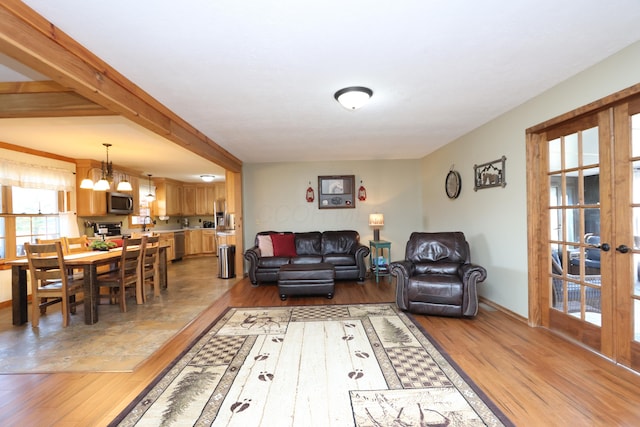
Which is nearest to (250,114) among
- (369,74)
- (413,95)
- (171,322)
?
(369,74)

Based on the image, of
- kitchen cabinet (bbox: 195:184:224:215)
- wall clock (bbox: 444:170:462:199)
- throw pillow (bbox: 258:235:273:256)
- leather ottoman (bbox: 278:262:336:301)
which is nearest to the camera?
leather ottoman (bbox: 278:262:336:301)

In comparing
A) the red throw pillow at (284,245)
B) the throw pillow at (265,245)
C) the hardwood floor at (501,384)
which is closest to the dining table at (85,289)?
the hardwood floor at (501,384)

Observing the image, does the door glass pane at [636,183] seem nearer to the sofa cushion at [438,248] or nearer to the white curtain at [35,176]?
the sofa cushion at [438,248]

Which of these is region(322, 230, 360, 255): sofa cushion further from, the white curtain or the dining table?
the white curtain

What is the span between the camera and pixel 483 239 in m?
3.90

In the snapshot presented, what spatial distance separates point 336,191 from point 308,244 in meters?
1.27

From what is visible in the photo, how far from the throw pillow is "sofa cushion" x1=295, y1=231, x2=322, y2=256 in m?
0.51

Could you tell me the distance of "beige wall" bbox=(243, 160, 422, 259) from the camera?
609 centimetres

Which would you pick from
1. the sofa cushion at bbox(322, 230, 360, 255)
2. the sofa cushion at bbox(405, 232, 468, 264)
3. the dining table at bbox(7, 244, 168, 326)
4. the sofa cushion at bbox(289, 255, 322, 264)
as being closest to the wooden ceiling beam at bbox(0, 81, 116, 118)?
the dining table at bbox(7, 244, 168, 326)

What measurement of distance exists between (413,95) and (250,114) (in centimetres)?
171

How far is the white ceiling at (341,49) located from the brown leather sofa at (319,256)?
8.36 ft

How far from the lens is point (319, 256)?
5.24m

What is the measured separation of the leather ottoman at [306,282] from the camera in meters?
4.11

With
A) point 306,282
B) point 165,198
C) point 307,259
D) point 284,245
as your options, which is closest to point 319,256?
point 307,259
